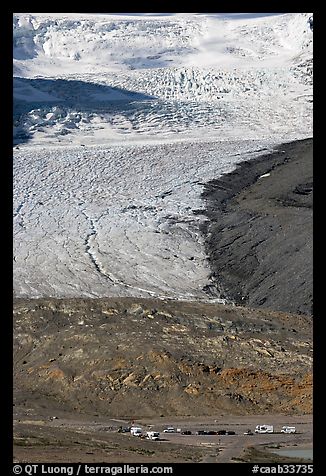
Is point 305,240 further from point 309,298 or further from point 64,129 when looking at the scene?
point 64,129

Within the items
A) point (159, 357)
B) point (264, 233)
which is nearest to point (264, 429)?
point (159, 357)

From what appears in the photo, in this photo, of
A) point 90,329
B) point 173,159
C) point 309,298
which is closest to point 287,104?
point 173,159

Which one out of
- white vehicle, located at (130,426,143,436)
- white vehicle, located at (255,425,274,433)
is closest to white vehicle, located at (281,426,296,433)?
white vehicle, located at (255,425,274,433)

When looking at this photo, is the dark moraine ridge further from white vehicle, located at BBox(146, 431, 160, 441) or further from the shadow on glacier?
white vehicle, located at BBox(146, 431, 160, 441)

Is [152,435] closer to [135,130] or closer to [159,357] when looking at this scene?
[159,357]

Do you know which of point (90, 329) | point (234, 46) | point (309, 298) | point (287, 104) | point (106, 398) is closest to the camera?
point (106, 398)

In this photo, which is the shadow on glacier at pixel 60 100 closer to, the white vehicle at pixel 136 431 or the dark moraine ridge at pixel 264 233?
the dark moraine ridge at pixel 264 233
